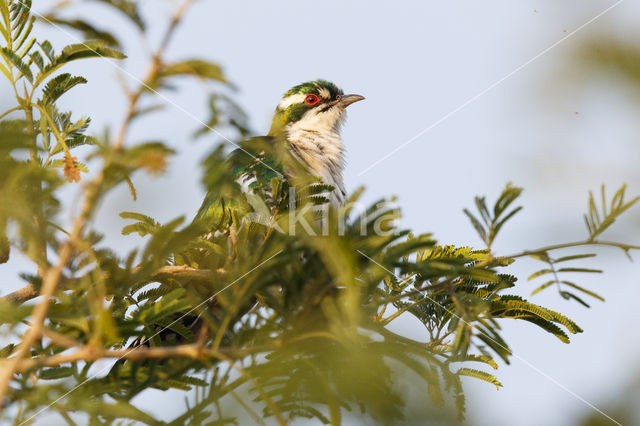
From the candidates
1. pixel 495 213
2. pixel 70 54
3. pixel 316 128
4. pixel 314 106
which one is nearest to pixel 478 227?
pixel 495 213

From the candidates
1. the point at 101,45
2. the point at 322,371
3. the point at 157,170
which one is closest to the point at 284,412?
the point at 322,371

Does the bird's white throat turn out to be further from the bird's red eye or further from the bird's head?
the bird's red eye

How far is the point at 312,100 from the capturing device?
7.04 m

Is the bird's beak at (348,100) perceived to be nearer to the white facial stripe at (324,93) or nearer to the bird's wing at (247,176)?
the white facial stripe at (324,93)

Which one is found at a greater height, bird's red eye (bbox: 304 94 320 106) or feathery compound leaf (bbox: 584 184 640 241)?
bird's red eye (bbox: 304 94 320 106)

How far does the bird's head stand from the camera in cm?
687

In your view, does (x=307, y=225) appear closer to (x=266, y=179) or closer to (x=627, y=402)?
(x=266, y=179)

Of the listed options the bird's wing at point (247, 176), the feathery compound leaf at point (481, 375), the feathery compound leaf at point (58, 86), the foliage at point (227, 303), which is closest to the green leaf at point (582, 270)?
the foliage at point (227, 303)

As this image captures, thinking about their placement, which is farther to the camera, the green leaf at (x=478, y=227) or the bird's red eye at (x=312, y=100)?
the bird's red eye at (x=312, y=100)

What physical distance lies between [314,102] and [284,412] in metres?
5.16

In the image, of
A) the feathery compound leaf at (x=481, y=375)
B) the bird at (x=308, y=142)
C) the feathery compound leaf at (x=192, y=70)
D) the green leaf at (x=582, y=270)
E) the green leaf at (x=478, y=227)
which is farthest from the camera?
the bird at (x=308, y=142)

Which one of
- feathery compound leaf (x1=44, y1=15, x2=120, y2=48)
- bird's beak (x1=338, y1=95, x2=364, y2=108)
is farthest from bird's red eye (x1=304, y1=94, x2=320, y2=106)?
feathery compound leaf (x1=44, y1=15, x2=120, y2=48)

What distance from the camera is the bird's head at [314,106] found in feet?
22.5

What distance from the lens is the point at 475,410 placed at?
10.6ft
